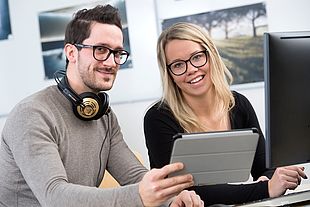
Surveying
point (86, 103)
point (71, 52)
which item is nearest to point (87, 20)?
point (71, 52)

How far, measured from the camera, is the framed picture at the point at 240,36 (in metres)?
2.11

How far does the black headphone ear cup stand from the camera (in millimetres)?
1283

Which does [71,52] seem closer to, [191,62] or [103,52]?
[103,52]

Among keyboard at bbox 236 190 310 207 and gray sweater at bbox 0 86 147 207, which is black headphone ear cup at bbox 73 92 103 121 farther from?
keyboard at bbox 236 190 310 207

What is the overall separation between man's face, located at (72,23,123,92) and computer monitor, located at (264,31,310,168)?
1.81 feet

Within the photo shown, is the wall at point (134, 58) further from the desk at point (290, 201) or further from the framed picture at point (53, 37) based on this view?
the desk at point (290, 201)

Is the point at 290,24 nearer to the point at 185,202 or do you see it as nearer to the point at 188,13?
the point at 188,13

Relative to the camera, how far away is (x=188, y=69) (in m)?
1.42

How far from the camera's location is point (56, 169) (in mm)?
1011

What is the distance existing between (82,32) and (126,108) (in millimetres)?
976

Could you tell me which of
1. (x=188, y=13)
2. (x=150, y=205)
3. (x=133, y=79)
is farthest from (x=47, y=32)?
(x=150, y=205)

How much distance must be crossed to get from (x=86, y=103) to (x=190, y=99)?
416 millimetres

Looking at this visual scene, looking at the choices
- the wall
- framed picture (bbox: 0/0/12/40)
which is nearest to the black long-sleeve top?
the wall

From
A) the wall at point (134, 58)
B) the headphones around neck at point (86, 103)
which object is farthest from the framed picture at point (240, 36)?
the headphones around neck at point (86, 103)
